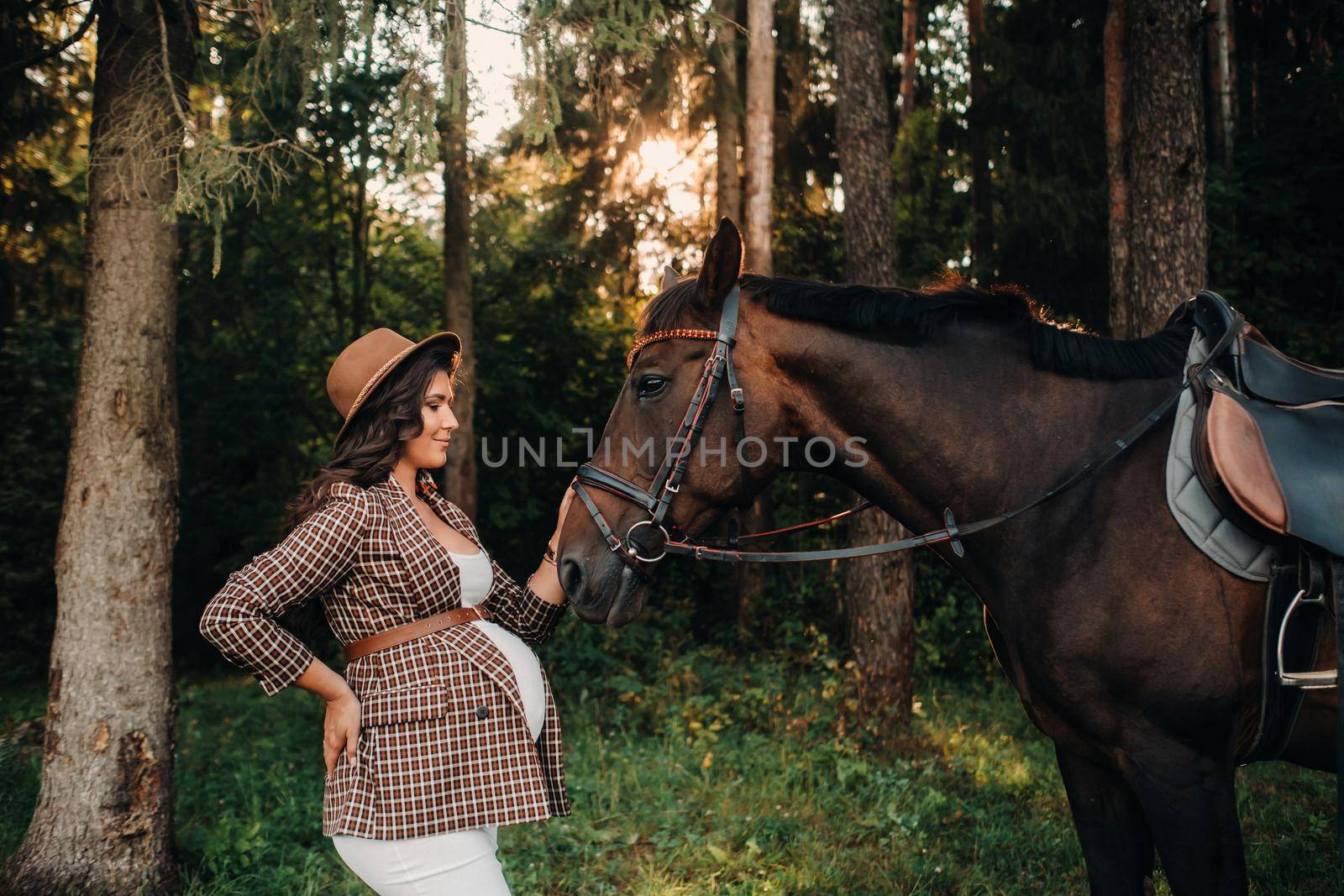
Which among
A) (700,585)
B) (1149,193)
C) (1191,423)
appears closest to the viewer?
(1191,423)

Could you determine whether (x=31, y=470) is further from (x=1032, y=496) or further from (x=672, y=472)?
(x=1032, y=496)

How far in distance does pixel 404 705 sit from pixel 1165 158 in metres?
5.51

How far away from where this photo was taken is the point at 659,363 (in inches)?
98.8

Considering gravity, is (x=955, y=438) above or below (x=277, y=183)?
below

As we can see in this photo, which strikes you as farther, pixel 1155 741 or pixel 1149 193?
pixel 1149 193

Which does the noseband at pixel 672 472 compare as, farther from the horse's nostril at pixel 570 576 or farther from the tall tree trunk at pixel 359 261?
the tall tree trunk at pixel 359 261

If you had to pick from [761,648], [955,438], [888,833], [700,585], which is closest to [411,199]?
[700,585]

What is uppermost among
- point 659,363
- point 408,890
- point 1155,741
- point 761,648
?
point 659,363

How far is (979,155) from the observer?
40.7ft

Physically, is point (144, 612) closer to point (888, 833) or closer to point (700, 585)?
point (888, 833)

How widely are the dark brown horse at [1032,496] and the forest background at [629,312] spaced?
2.15m

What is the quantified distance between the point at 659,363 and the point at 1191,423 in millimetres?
1474

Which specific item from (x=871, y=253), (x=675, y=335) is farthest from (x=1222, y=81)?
(x=675, y=335)

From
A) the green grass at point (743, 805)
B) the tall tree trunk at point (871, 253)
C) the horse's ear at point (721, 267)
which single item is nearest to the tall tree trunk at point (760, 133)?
the tall tree trunk at point (871, 253)
